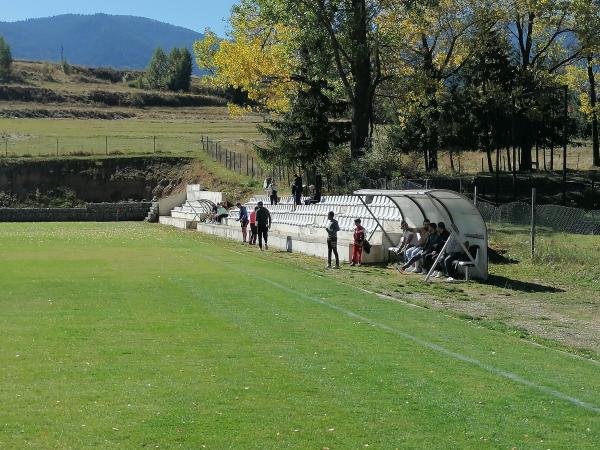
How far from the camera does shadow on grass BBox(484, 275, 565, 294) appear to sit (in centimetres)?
2291

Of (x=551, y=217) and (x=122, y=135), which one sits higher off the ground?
(x=122, y=135)

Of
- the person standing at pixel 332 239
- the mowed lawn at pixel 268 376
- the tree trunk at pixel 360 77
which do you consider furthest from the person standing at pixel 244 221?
the mowed lawn at pixel 268 376

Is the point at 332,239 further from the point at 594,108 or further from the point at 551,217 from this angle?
the point at 594,108

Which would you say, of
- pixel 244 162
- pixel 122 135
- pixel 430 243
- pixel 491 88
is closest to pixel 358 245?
pixel 430 243

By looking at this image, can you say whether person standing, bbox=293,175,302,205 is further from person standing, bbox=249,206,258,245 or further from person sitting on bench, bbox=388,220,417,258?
person sitting on bench, bbox=388,220,417,258

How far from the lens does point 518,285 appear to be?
24016 mm

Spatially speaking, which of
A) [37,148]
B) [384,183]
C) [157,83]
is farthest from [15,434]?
[157,83]

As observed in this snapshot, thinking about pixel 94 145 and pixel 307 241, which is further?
pixel 94 145

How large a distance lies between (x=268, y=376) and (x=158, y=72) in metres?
173

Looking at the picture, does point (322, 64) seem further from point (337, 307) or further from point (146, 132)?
point (146, 132)

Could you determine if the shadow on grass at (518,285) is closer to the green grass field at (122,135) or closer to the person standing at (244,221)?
the person standing at (244,221)

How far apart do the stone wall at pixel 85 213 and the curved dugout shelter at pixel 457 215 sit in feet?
138

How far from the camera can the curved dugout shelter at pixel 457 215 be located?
25031 millimetres

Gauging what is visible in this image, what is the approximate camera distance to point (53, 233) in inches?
1876
